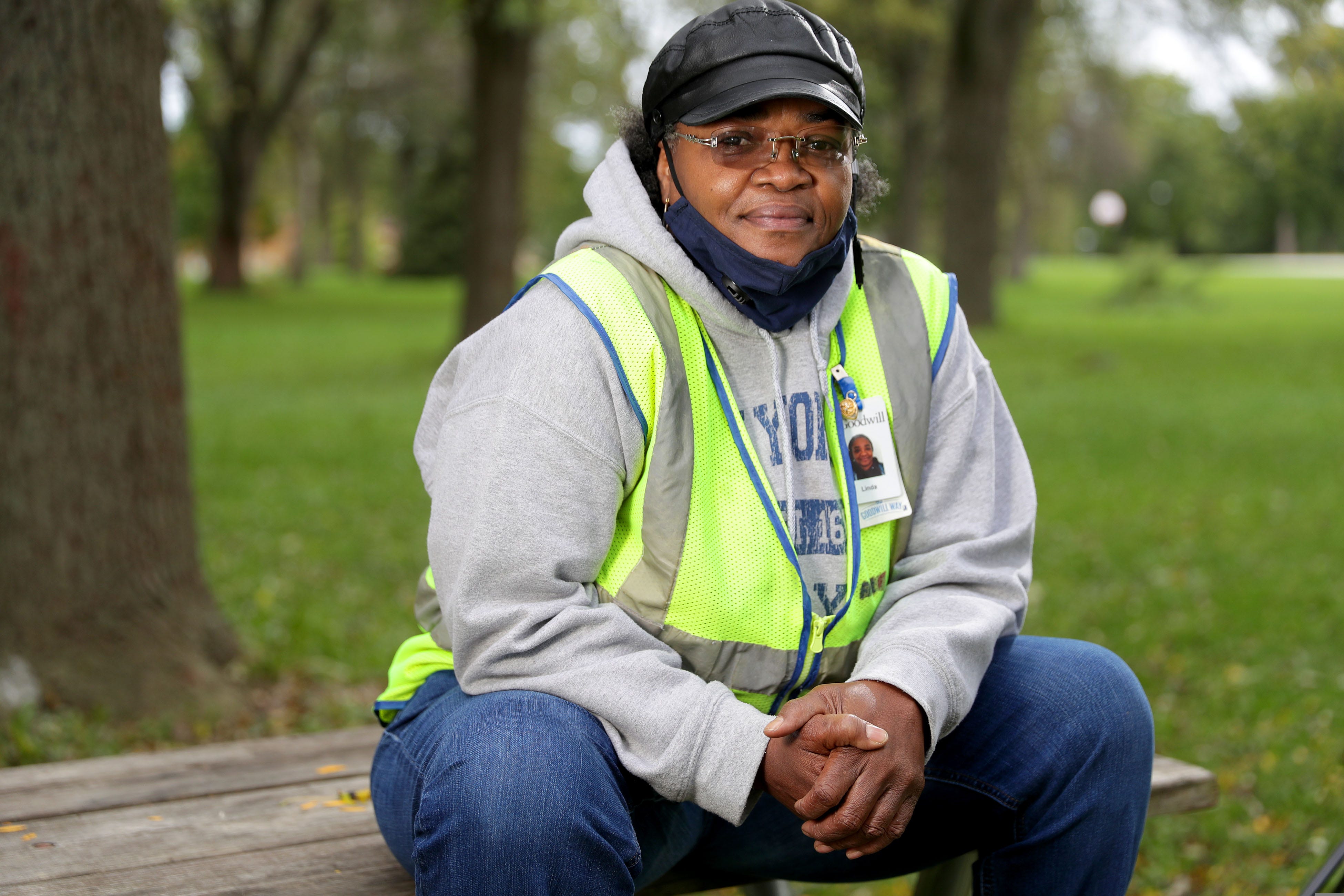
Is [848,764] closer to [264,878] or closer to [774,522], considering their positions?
[774,522]

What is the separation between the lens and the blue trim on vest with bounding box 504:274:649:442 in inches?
79.0

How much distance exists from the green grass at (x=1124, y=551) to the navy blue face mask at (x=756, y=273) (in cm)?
186

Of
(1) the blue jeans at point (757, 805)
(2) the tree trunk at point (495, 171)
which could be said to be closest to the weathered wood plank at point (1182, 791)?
(1) the blue jeans at point (757, 805)

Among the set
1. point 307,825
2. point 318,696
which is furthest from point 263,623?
point 307,825

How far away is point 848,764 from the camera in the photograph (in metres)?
1.84

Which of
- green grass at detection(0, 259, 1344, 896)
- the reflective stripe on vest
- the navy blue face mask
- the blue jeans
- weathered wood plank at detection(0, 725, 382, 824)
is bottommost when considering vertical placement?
green grass at detection(0, 259, 1344, 896)

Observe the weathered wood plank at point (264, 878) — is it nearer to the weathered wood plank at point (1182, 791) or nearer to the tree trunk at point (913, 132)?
the weathered wood plank at point (1182, 791)

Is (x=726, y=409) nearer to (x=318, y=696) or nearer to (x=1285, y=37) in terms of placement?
(x=318, y=696)

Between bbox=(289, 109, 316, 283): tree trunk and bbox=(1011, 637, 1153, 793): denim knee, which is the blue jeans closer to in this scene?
bbox=(1011, 637, 1153, 793): denim knee

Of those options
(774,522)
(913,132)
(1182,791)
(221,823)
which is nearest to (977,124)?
(913,132)

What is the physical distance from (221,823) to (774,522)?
109 cm


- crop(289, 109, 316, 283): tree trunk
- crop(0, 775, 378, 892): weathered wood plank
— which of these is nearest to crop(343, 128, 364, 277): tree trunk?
crop(289, 109, 316, 283): tree trunk

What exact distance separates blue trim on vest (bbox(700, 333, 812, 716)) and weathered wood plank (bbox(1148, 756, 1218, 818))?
867mm

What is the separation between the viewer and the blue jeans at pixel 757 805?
175 centimetres
